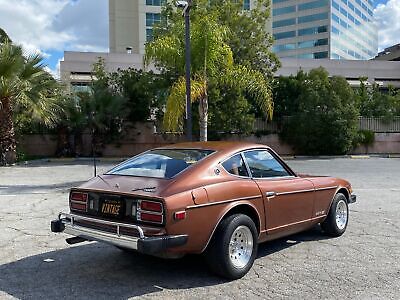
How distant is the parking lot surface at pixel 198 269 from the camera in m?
4.54

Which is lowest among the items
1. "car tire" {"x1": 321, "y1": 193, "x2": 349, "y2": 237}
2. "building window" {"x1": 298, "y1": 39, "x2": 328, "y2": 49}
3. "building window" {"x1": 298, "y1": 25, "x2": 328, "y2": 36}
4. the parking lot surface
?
the parking lot surface

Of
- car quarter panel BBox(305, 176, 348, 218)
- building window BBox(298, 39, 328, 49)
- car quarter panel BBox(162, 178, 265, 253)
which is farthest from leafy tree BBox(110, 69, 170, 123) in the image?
building window BBox(298, 39, 328, 49)

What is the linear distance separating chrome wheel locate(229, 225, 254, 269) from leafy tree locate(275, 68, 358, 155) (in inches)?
876

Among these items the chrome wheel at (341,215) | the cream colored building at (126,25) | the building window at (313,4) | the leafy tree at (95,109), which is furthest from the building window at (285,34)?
the chrome wheel at (341,215)

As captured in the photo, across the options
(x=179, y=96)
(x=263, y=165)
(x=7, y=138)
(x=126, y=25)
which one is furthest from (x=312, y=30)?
(x=263, y=165)

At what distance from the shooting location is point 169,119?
46.1ft

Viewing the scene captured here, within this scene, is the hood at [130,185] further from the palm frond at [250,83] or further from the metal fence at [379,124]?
the metal fence at [379,124]

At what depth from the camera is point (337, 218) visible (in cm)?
688

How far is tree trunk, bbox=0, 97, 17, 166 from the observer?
2003 centimetres

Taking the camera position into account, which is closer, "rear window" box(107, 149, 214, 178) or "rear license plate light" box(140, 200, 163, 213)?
"rear license plate light" box(140, 200, 163, 213)

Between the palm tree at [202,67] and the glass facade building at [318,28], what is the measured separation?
8570cm

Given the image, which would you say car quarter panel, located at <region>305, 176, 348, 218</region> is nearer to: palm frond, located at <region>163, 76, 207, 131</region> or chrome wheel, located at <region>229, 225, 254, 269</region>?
chrome wheel, located at <region>229, 225, 254, 269</region>

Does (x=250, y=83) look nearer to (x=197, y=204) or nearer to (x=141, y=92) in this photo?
(x=197, y=204)

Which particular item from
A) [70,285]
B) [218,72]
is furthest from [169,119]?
[70,285]
